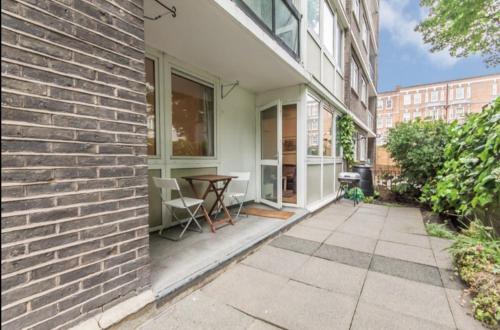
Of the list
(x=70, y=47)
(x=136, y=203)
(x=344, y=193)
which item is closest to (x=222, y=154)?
(x=136, y=203)

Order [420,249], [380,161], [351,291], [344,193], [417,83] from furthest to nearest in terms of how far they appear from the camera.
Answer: [417,83] → [380,161] → [344,193] → [420,249] → [351,291]

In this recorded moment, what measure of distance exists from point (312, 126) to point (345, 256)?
2.93 metres

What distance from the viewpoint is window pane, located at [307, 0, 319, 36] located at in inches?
193

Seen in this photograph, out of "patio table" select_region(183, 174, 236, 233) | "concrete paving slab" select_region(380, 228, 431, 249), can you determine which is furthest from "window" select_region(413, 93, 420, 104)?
"patio table" select_region(183, 174, 236, 233)

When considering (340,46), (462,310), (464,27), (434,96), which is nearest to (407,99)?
(434,96)

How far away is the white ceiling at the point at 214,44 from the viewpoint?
2.46 metres

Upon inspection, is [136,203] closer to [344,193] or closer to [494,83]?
[344,193]

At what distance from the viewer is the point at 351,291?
2.19 metres

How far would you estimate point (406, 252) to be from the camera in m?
3.09

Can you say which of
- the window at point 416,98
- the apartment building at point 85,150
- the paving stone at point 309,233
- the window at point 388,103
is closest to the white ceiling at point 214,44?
the apartment building at point 85,150

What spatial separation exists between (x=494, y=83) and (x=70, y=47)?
4078 cm

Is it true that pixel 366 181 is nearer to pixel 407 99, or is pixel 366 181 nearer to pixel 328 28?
pixel 328 28

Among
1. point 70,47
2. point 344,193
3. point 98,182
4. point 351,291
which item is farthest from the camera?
point 344,193

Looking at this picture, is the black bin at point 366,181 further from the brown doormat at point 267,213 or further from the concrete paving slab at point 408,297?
the concrete paving slab at point 408,297
